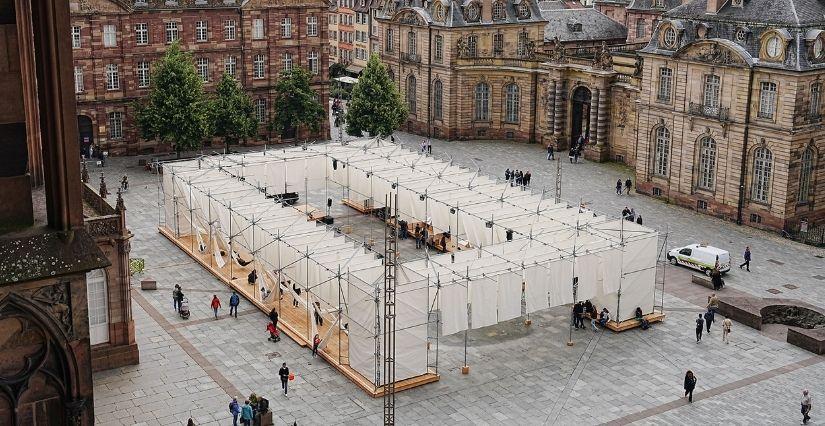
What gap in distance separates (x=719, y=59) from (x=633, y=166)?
53.0 feet

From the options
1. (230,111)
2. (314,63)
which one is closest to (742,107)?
(230,111)

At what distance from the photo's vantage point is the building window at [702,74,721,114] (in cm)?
6234

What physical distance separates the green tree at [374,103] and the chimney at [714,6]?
27.9 metres

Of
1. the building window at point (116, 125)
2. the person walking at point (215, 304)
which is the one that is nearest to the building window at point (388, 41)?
the building window at point (116, 125)

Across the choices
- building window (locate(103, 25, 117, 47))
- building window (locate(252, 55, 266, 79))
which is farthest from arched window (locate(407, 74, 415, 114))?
building window (locate(103, 25, 117, 47))

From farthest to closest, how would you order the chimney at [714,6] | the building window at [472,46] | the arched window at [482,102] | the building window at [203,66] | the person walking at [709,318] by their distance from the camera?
the arched window at [482,102], the building window at [472,46], the building window at [203,66], the chimney at [714,6], the person walking at [709,318]

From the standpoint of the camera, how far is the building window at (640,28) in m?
96.4

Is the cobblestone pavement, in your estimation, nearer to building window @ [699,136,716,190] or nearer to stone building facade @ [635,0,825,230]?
stone building facade @ [635,0,825,230]

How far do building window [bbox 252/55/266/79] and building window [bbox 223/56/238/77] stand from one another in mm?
1531

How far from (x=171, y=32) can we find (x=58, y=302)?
6626 cm

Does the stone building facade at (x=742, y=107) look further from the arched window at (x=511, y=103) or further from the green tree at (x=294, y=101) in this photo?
the green tree at (x=294, y=101)

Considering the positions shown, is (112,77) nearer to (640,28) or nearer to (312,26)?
(312,26)

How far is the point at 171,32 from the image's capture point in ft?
257

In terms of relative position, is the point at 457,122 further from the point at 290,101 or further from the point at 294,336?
the point at 294,336
